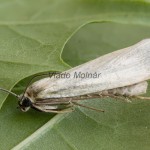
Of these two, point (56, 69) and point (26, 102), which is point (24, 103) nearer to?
point (26, 102)

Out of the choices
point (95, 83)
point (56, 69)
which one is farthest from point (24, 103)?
point (95, 83)

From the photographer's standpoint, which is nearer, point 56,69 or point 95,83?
point 95,83

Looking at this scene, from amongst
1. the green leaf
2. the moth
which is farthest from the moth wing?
the green leaf

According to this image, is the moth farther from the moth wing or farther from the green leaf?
the green leaf

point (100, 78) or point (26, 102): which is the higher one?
point (100, 78)

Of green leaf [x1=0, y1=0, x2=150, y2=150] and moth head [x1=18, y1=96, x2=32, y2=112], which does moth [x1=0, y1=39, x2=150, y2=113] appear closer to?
moth head [x1=18, y1=96, x2=32, y2=112]

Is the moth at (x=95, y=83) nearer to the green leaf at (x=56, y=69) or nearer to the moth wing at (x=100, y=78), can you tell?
the moth wing at (x=100, y=78)

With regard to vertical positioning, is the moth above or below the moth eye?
above
